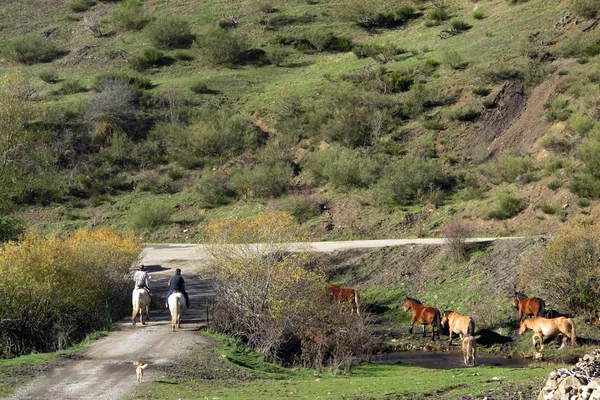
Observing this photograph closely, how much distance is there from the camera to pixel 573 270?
92.0 ft

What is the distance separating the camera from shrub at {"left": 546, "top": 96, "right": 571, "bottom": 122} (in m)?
48.4

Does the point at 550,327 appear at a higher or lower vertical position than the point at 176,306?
lower

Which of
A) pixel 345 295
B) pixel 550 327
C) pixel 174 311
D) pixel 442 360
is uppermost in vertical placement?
pixel 174 311

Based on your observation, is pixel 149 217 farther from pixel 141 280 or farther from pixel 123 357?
pixel 123 357

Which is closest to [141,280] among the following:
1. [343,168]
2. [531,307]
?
[531,307]

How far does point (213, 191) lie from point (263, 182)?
333 cm

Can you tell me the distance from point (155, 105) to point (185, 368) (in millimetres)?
47851

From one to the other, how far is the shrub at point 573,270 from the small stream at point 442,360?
10.4 feet

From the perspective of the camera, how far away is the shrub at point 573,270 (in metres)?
27.8

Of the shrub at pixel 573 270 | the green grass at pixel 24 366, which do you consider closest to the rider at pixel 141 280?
the green grass at pixel 24 366

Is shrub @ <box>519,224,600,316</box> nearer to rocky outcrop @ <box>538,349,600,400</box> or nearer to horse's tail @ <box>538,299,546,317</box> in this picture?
horse's tail @ <box>538,299,546,317</box>

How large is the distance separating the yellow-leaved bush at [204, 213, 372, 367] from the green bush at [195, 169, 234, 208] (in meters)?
23.8

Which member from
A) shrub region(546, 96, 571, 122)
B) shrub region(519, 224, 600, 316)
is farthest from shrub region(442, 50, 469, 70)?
shrub region(519, 224, 600, 316)

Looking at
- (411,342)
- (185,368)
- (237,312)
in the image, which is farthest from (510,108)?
(185,368)
